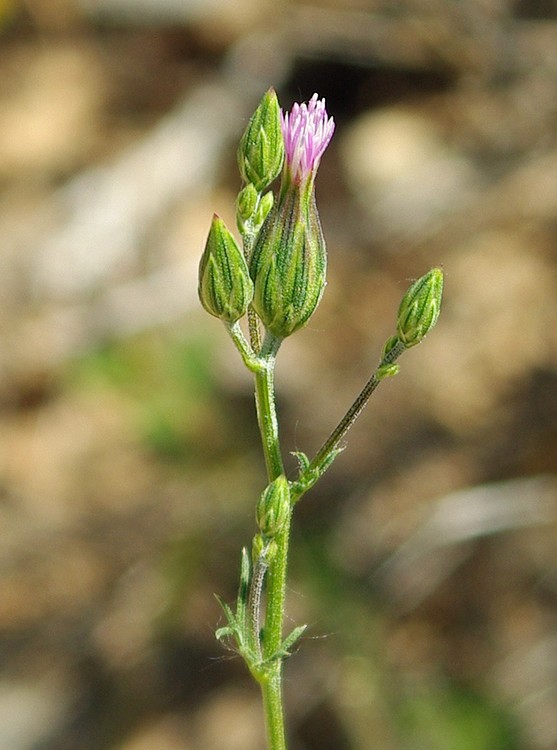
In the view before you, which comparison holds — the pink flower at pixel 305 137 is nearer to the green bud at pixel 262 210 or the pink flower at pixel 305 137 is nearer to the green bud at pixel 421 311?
the green bud at pixel 262 210

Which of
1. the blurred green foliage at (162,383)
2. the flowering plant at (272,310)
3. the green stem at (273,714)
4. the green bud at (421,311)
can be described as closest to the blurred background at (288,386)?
the blurred green foliage at (162,383)

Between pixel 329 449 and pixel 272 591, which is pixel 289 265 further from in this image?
pixel 272 591

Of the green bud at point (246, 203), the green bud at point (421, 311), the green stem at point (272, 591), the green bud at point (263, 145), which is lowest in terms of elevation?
the green stem at point (272, 591)

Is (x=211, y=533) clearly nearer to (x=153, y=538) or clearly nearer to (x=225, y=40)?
(x=153, y=538)

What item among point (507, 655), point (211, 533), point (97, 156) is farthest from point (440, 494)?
point (97, 156)

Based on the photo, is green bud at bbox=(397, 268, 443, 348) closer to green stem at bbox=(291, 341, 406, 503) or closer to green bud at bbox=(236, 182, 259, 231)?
green stem at bbox=(291, 341, 406, 503)

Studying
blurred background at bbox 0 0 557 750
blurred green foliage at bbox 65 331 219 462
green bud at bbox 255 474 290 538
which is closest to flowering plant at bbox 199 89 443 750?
green bud at bbox 255 474 290 538

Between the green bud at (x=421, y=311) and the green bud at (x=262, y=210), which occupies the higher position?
the green bud at (x=262, y=210)
